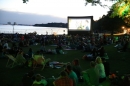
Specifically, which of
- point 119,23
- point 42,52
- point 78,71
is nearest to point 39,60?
point 78,71

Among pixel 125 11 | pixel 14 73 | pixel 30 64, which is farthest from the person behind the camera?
pixel 30 64

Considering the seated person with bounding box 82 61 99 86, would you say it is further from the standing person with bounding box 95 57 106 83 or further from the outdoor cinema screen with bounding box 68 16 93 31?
the outdoor cinema screen with bounding box 68 16 93 31

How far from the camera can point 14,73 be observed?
12.0m

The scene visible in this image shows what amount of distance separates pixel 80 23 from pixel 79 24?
29cm

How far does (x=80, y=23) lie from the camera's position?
41.4 metres

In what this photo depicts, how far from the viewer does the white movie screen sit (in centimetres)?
4083

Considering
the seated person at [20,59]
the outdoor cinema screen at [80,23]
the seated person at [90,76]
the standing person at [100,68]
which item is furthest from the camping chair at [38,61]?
the outdoor cinema screen at [80,23]

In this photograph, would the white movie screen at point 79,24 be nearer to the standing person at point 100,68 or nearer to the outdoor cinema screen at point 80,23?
the outdoor cinema screen at point 80,23

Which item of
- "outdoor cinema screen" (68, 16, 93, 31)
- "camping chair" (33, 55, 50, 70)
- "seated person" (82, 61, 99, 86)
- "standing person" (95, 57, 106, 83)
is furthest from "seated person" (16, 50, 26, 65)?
"outdoor cinema screen" (68, 16, 93, 31)

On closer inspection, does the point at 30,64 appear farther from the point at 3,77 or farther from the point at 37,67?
the point at 3,77

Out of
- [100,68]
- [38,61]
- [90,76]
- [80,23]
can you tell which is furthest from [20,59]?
[80,23]

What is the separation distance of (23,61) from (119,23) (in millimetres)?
52653

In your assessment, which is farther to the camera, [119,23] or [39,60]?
[119,23]

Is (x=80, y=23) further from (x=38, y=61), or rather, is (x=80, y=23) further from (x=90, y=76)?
(x=90, y=76)
